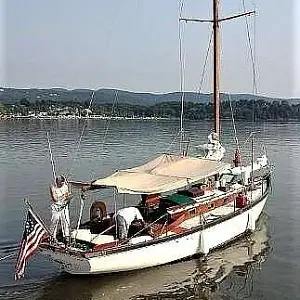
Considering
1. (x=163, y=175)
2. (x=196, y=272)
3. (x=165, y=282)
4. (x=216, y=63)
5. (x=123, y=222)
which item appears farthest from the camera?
(x=216, y=63)

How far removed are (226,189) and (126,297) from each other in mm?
7820

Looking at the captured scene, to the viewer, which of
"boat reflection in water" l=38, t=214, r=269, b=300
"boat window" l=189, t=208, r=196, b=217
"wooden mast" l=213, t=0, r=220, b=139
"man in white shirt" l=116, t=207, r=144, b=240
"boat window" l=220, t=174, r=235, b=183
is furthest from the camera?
"wooden mast" l=213, t=0, r=220, b=139

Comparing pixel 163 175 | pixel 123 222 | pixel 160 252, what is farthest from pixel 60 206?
pixel 163 175

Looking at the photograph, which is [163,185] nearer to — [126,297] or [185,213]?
[185,213]

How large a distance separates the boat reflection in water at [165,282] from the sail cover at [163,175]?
2.49 metres

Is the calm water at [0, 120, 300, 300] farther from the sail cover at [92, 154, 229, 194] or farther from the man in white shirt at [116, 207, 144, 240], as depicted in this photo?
the sail cover at [92, 154, 229, 194]

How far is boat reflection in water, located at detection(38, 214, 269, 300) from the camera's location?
16.3 metres

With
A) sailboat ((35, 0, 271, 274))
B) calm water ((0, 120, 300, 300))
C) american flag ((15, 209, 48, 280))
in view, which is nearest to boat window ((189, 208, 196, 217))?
sailboat ((35, 0, 271, 274))

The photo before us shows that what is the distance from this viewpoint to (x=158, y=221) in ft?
61.5

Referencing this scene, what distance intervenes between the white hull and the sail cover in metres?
1.63

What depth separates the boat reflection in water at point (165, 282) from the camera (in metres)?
16.3

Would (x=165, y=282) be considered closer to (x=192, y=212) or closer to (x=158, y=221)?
(x=158, y=221)

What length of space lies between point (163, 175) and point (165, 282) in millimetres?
3924

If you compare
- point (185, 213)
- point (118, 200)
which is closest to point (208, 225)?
point (185, 213)
